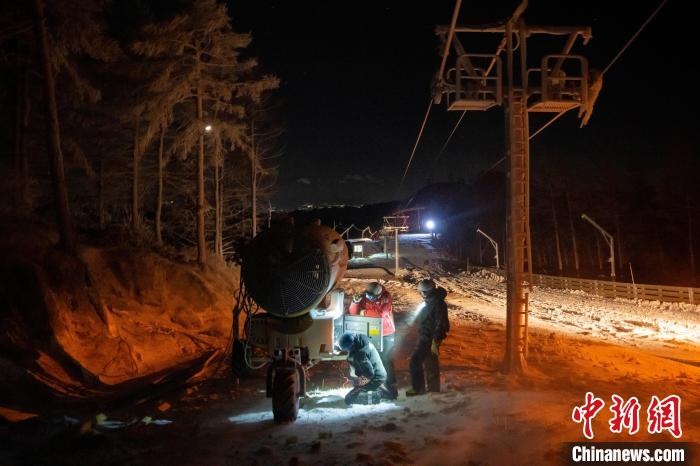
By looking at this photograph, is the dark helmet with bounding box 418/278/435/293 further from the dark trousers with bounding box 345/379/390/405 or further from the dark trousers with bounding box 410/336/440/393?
the dark trousers with bounding box 345/379/390/405

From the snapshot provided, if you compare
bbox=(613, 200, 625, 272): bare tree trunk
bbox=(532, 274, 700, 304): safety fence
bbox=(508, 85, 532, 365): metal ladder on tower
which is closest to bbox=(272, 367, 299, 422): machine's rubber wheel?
bbox=(508, 85, 532, 365): metal ladder on tower

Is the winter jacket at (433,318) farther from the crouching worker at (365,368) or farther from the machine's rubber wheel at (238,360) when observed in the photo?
the machine's rubber wheel at (238,360)

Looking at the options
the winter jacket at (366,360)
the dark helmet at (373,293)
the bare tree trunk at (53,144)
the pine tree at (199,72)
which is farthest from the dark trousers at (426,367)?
the pine tree at (199,72)

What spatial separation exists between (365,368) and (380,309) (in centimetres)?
107

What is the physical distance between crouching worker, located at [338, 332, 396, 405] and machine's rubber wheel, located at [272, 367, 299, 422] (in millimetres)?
1106

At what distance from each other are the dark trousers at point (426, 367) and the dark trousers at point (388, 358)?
0.34 m

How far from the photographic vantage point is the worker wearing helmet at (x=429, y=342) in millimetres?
8289

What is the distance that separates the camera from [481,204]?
106 meters

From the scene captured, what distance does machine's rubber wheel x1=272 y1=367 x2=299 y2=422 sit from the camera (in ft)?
23.3

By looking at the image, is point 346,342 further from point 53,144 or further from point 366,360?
point 53,144

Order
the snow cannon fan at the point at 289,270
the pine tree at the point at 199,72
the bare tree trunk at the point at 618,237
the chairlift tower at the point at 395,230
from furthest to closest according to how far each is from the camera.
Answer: the bare tree trunk at the point at 618,237
the chairlift tower at the point at 395,230
the pine tree at the point at 199,72
the snow cannon fan at the point at 289,270

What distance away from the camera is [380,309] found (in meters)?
8.59

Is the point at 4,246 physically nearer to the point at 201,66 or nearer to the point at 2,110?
the point at 201,66

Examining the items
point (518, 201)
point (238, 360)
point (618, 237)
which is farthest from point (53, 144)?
point (618, 237)
